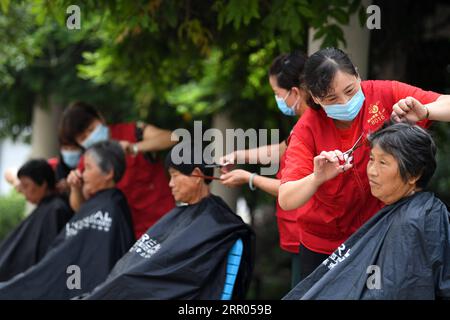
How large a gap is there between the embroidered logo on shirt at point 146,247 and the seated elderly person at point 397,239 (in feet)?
4.14

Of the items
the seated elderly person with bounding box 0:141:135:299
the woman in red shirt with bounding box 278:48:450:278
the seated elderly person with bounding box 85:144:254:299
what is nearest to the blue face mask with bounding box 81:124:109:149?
the seated elderly person with bounding box 0:141:135:299

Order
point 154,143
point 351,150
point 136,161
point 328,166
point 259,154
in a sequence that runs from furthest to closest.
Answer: point 136,161 < point 154,143 < point 259,154 < point 351,150 < point 328,166

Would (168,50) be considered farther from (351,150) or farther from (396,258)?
(396,258)

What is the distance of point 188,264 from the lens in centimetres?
456

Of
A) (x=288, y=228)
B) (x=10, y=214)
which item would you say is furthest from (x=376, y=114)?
(x=10, y=214)

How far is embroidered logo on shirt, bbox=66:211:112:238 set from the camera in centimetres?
549

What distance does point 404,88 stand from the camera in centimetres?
390

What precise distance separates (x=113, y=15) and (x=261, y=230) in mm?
6292

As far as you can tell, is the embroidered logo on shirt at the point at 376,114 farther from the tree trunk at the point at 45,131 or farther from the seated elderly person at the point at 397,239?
the tree trunk at the point at 45,131

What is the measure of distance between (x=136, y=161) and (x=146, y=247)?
1.40 metres

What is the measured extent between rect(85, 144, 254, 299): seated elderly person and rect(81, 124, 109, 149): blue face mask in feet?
4.23

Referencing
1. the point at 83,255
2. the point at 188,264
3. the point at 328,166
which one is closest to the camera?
the point at 328,166
